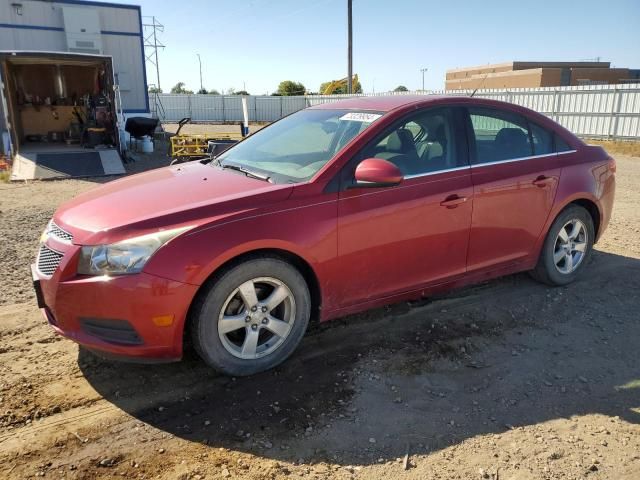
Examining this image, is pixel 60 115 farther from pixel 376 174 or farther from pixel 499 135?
pixel 376 174

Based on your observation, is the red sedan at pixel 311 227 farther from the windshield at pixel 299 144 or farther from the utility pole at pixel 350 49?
the utility pole at pixel 350 49

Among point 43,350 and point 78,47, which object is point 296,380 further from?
point 78,47

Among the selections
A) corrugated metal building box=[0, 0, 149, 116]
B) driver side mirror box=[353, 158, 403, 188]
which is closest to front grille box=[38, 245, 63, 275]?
driver side mirror box=[353, 158, 403, 188]

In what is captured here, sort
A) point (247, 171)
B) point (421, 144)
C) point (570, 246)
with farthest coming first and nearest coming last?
point (570, 246)
point (421, 144)
point (247, 171)

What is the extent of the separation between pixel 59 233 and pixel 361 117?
7.33ft

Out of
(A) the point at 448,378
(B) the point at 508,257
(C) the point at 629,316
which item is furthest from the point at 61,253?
(C) the point at 629,316

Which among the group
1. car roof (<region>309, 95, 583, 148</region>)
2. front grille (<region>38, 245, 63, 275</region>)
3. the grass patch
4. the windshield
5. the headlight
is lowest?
the grass patch

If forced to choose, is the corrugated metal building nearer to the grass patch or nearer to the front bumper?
the front bumper

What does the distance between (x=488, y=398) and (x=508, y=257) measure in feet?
5.22

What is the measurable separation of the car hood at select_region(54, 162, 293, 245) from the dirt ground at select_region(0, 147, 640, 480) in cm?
98

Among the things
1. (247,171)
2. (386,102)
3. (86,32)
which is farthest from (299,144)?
(86,32)

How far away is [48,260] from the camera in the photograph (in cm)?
312

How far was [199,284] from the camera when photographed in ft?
9.53

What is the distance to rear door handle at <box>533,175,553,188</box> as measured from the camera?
171 inches
